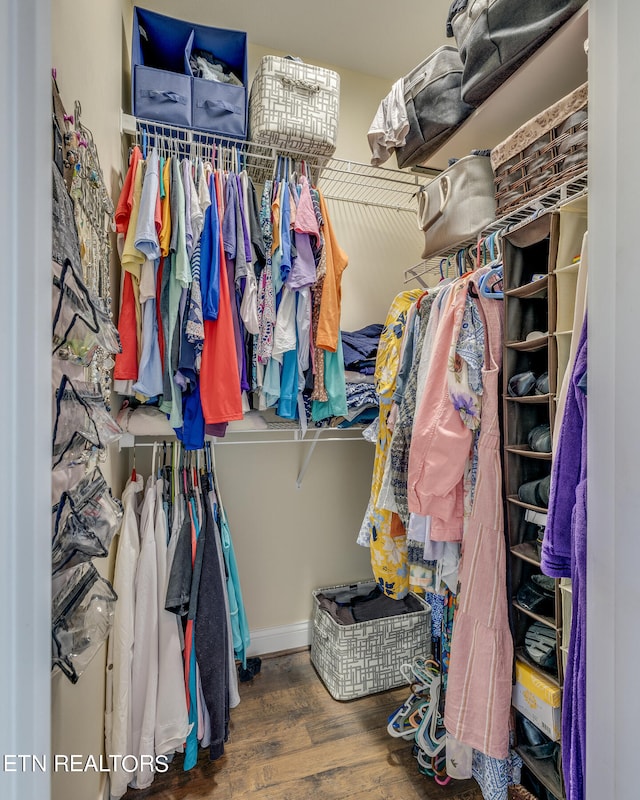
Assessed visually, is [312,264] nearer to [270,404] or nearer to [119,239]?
[270,404]

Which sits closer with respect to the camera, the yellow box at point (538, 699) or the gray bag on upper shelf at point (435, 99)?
the yellow box at point (538, 699)

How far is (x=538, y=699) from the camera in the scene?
101 centimetres

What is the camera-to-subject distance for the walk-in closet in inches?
22.1

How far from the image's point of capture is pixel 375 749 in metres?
1.48

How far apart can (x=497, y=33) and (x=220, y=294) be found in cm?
112

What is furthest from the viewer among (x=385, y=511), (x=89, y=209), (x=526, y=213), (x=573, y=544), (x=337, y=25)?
(x=337, y=25)

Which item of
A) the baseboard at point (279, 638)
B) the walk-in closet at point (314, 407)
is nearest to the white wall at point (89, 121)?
the walk-in closet at point (314, 407)

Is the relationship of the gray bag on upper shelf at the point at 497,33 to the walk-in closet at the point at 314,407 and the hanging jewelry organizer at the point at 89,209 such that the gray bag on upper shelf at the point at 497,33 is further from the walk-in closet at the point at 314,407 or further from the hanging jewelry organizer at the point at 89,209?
the hanging jewelry organizer at the point at 89,209

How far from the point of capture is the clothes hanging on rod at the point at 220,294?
1.42m

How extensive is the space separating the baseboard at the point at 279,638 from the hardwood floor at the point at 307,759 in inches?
9.3

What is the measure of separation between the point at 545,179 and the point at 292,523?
5.71 ft

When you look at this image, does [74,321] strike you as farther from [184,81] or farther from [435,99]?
[435,99]
